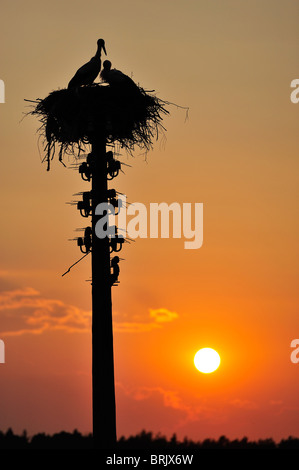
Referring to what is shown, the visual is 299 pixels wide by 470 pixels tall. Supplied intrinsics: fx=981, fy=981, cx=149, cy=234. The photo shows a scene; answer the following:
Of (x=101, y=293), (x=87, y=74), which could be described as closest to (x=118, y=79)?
(x=87, y=74)

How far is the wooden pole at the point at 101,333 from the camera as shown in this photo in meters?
18.7

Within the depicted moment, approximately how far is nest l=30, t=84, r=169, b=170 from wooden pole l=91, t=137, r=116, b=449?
0.71m

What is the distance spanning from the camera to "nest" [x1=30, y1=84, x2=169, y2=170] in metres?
20.2

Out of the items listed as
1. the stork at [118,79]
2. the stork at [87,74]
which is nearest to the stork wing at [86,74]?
the stork at [87,74]

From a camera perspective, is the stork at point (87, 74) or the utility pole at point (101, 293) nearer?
the utility pole at point (101, 293)

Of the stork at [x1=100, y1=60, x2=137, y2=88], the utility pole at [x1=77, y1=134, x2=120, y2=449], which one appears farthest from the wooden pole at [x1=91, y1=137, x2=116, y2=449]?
the stork at [x1=100, y1=60, x2=137, y2=88]

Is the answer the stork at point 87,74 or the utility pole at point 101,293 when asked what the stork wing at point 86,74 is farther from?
the utility pole at point 101,293

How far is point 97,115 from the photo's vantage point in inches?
800

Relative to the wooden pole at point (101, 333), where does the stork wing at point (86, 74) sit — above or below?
above

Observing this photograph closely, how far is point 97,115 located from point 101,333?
Answer: 4578mm

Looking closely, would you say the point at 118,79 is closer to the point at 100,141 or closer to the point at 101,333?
the point at 100,141

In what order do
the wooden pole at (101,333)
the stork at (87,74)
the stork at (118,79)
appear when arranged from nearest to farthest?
the wooden pole at (101,333), the stork at (118,79), the stork at (87,74)

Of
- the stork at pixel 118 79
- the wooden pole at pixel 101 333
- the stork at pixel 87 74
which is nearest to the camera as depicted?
the wooden pole at pixel 101 333

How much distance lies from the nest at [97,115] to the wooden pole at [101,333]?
71cm
